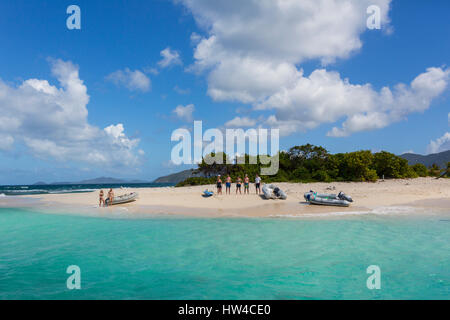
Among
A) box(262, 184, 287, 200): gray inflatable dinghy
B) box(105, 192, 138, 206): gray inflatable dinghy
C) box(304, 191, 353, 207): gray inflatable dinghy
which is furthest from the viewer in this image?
box(105, 192, 138, 206): gray inflatable dinghy

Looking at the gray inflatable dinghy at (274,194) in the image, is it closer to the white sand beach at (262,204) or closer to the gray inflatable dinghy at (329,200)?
the white sand beach at (262,204)

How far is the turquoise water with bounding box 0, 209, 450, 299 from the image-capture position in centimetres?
664

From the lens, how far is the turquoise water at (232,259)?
21.8 ft

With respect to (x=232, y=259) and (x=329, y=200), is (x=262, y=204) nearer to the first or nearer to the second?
(x=329, y=200)

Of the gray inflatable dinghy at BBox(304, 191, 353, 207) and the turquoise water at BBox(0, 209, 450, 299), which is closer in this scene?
the turquoise water at BBox(0, 209, 450, 299)

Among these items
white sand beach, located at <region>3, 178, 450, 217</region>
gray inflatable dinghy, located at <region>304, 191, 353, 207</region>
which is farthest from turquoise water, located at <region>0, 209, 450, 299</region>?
gray inflatable dinghy, located at <region>304, 191, 353, 207</region>

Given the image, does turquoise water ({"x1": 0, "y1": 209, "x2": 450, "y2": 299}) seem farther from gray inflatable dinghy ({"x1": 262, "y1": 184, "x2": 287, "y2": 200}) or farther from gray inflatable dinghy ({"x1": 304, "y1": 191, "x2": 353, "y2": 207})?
gray inflatable dinghy ({"x1": 262, "y1": 184, "x2": 287, "y2": 200})

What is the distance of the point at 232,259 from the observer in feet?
28.7

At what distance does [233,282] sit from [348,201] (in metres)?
14.4

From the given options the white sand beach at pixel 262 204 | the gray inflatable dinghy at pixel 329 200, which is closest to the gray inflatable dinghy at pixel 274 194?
the white sand beach at pixel 262 204

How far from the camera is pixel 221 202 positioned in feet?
68.5

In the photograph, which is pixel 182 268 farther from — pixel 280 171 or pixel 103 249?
pixel 280 171

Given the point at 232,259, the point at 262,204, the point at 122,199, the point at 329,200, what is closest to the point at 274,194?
the point at 262,204

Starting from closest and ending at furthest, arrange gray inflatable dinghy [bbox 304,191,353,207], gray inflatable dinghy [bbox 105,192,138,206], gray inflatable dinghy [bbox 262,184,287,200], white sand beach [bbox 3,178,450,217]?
white sand beach [bbox 3,178,450,217]
gray inflatable dinghy [bbox 304,191,353,207]
gray inflatable dinghy [bbox 262,184,287,200]
gray inflatable dinghy [bbox 105,192,138,206]
